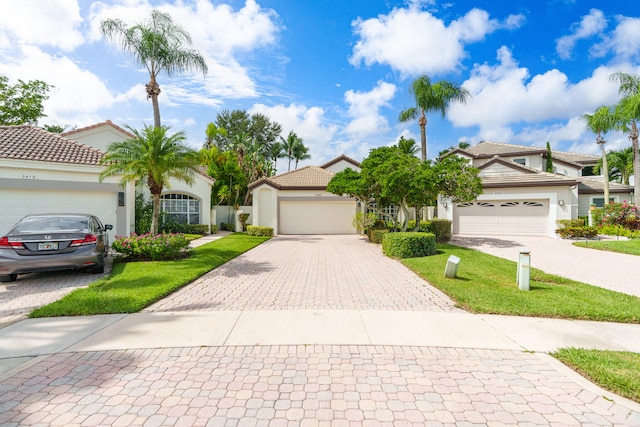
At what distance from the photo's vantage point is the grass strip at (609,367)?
3.03 m

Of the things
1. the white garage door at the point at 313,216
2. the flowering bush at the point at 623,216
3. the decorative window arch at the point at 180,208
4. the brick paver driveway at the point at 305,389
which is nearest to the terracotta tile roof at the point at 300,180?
the white garage door at the point at 313,216

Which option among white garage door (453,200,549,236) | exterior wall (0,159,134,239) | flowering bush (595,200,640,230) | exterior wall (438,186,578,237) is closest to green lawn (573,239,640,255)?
exterior wall (438,186,578,237)

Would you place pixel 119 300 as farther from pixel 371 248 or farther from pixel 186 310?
pixel 371 248

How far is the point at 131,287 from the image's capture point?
261 inches

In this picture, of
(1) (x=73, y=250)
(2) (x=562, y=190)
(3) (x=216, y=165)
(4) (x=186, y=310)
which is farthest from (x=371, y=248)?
(3) (x=216, y=165)

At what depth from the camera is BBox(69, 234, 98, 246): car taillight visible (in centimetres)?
715

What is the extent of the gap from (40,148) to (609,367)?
17297mm

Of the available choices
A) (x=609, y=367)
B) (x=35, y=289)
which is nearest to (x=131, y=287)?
(x=35, y=289)

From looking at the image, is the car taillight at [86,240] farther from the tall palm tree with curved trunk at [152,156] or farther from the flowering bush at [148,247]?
the tall palm tree with curved trunk at [152,156]

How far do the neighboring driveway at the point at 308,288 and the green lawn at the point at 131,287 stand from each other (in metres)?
0.31

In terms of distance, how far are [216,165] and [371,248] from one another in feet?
55.6

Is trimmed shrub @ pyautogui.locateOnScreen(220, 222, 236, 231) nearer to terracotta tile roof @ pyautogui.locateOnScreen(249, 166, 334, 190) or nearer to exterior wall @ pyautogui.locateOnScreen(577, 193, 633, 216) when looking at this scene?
terracotta tile roof @ pyautogui.locateOnScreen(249, 166, 334, 190)

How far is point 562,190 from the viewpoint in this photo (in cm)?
1817

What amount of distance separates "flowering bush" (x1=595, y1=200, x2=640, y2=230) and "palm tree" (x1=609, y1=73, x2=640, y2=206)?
1.00 m
